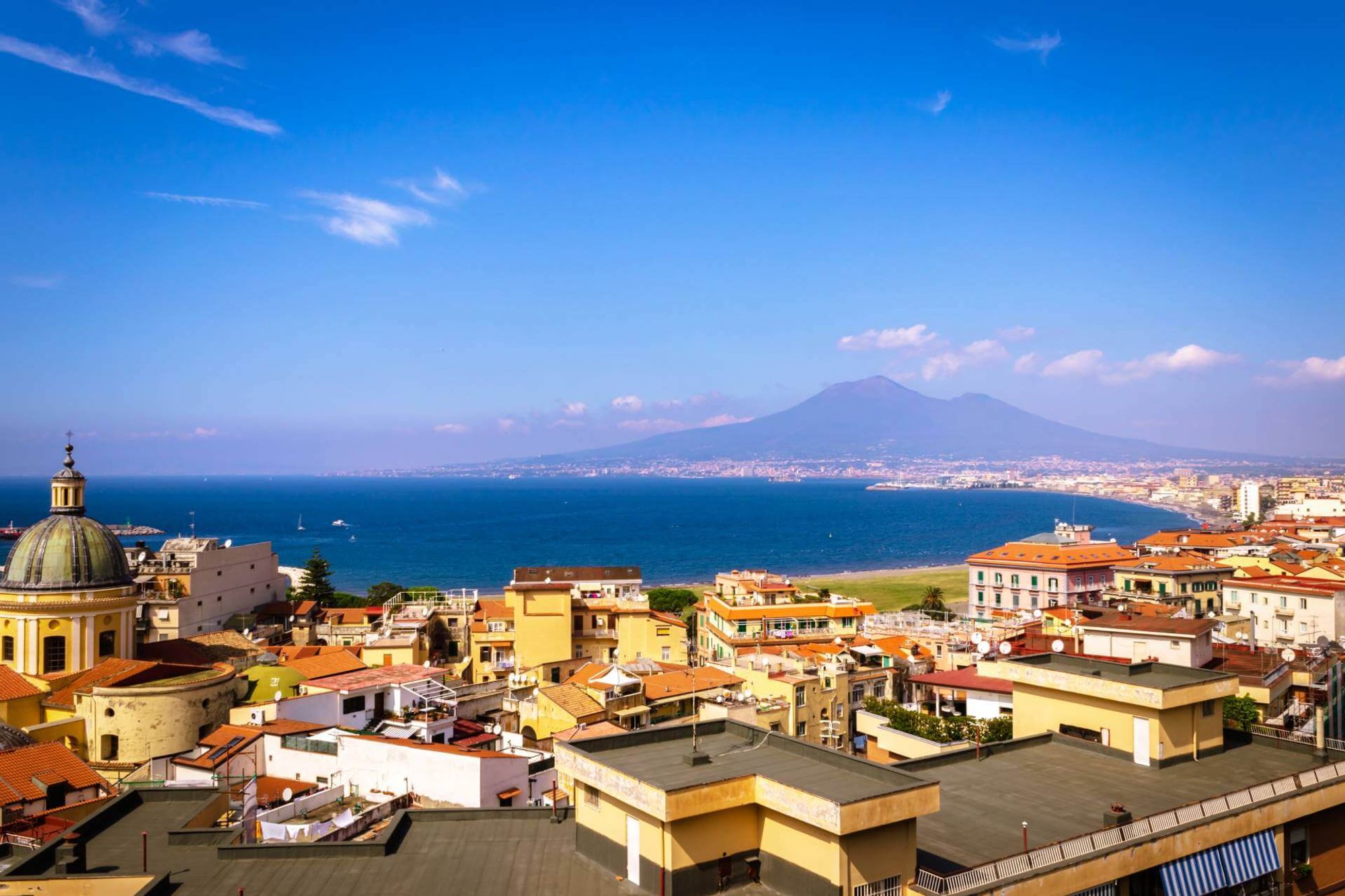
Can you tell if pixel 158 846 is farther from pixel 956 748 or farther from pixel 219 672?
pixel 219 672

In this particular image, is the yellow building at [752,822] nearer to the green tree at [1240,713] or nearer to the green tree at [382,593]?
the green tree at [1240,713]

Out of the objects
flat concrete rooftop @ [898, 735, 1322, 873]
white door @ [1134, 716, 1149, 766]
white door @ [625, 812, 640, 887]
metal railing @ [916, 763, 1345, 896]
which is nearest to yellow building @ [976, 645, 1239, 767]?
white door @ [1134, 716, 1149, 766]

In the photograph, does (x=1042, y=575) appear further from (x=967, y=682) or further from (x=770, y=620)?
(x=967, y=682)

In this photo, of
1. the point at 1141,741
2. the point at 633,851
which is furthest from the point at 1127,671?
the point at 633,851

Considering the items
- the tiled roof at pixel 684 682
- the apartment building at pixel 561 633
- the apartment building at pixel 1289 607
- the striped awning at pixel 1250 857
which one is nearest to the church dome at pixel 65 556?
the apartment building at pixel 561 633

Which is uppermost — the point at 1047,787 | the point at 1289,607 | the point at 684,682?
the point at 1047,787

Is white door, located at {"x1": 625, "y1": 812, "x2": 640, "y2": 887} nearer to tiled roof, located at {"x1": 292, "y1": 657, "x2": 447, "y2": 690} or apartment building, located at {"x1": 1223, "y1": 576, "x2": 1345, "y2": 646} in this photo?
tiled roof, located at {"x1": 292, "y1": 657, "x2": 447, "y2": 690}
